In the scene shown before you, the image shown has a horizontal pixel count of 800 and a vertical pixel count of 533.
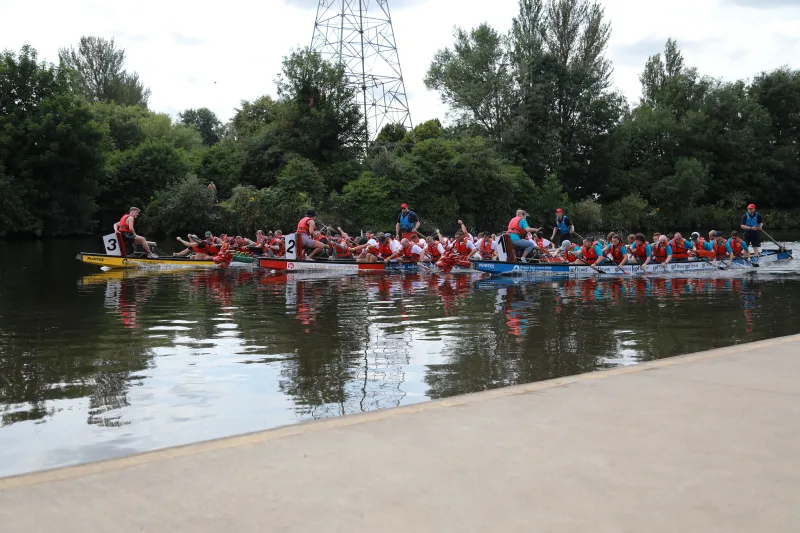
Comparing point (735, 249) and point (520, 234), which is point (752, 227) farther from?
point (520, 234)

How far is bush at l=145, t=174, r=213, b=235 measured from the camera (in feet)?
155

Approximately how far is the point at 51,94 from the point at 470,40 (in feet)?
117

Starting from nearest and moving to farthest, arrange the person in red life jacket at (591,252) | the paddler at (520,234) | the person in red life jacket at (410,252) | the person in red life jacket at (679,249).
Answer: the paddler at (520,234), the person in red life jacket at (591,252), the person in red life jacket at (679,249), the person in red life jacket at (410,252)

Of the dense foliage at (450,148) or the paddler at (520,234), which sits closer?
the paddler at (520,234)

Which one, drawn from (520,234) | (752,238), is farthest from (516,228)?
(752,238)

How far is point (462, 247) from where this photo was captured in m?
23.1

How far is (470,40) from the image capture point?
66.7 m

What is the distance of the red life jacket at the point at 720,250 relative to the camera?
2378 centimetres

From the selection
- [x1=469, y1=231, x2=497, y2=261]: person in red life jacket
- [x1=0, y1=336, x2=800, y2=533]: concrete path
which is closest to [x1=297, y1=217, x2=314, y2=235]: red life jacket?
[x1=469, y1=231, x2=497, y2=261]: person in red life jacket

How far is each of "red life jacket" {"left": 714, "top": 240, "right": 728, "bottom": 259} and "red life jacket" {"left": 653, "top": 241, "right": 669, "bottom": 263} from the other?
220 cm

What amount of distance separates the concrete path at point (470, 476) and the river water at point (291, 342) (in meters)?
1.78

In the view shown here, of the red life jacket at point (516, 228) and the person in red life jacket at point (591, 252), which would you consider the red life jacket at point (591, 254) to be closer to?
the person in red life jacket at point (591, 252)

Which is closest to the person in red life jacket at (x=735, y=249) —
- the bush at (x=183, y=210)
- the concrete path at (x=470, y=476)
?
the concrete path at (x=470, y=476)

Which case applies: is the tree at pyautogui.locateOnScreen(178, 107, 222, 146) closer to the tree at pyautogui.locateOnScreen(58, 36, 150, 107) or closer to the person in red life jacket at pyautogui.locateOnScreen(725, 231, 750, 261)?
the tree at pyautogui.locateOnScreen(58, 36, 150, 107)
